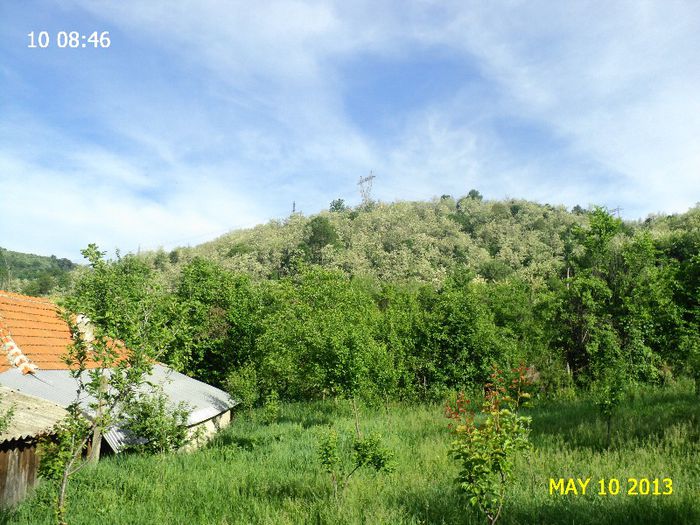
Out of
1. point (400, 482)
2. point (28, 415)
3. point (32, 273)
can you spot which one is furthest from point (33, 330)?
point (32, 273)

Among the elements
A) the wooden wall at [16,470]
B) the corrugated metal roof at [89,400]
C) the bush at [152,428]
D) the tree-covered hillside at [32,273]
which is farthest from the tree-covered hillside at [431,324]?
the tree-covered hillside at [32,273]

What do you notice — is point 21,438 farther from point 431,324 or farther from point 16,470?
point 431,324

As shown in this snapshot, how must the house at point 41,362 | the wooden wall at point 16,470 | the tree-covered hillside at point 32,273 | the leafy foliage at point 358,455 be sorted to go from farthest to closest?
the tree-covered hillside at point 32,273 < the house at point 41,362 < the wooden wall at point 16,470 < the leafy foliage at point 358,455

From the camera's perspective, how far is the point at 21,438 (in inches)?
407

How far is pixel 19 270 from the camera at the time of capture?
109 meters

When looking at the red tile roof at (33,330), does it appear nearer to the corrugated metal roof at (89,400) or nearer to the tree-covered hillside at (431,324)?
the corrugated metal roof at (89,400)

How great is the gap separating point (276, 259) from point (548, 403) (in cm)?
5131

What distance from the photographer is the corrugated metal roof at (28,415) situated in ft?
33.1

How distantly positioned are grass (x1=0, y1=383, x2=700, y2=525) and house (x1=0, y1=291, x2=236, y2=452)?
7.07 ft

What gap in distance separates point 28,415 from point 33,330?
22.5 ft

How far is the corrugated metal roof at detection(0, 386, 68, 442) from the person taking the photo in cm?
1009

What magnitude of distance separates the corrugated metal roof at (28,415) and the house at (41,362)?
1284mm

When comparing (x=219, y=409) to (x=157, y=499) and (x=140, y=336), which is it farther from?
(x=140, y=336)

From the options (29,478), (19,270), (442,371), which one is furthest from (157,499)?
(19,270)
